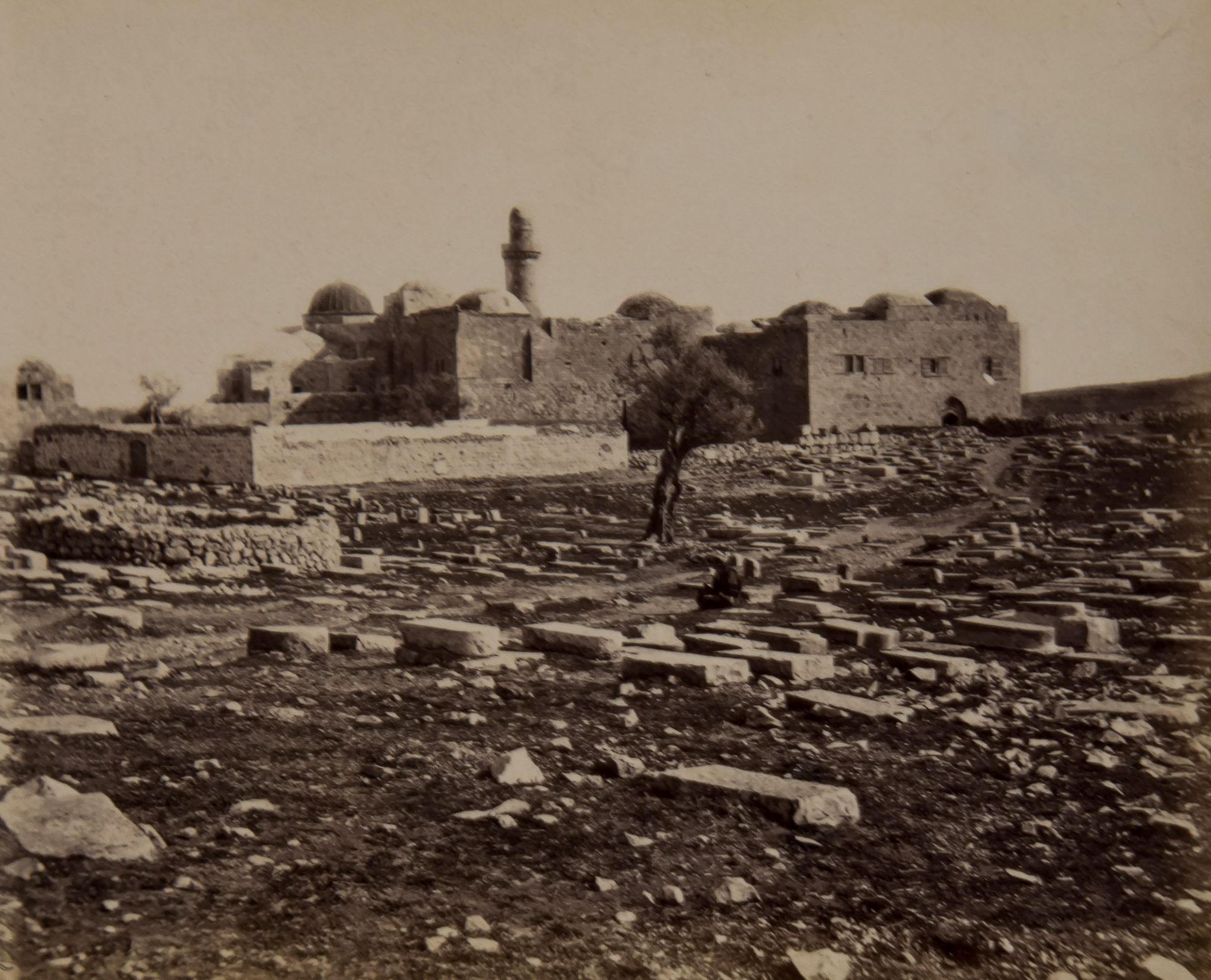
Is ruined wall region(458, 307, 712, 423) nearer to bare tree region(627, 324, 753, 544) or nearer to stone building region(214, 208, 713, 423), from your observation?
stone building region(214, 208, 713, 423)

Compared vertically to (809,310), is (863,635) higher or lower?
lower

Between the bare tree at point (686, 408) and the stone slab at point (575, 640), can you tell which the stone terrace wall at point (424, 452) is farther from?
the stone slab at point (575, 640)

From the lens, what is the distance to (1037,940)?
155 inches

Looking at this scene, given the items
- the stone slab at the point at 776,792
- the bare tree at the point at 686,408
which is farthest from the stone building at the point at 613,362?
the stone slab at the point at 776,792

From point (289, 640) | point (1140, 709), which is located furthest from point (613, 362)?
point (1140, 709)

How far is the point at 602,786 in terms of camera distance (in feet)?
16.8

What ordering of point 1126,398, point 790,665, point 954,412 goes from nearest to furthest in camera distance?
1. point 790,665
2. point 954,412
3. point 1126,398

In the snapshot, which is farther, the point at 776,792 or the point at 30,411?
the point at 30,411

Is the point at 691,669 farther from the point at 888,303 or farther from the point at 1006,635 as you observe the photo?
the point at 888,303

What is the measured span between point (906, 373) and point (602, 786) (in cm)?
3470

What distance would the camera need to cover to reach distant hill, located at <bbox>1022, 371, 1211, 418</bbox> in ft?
110

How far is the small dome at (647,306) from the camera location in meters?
43.0

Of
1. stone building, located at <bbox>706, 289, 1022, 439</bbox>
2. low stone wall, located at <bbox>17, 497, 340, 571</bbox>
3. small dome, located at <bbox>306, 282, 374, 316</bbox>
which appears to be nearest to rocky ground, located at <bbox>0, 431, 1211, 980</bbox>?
low stone wall, located at <bbox>17, 497, 340, 571</bbox>

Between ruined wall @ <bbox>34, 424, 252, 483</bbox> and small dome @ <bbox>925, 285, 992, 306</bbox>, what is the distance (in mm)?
26305
